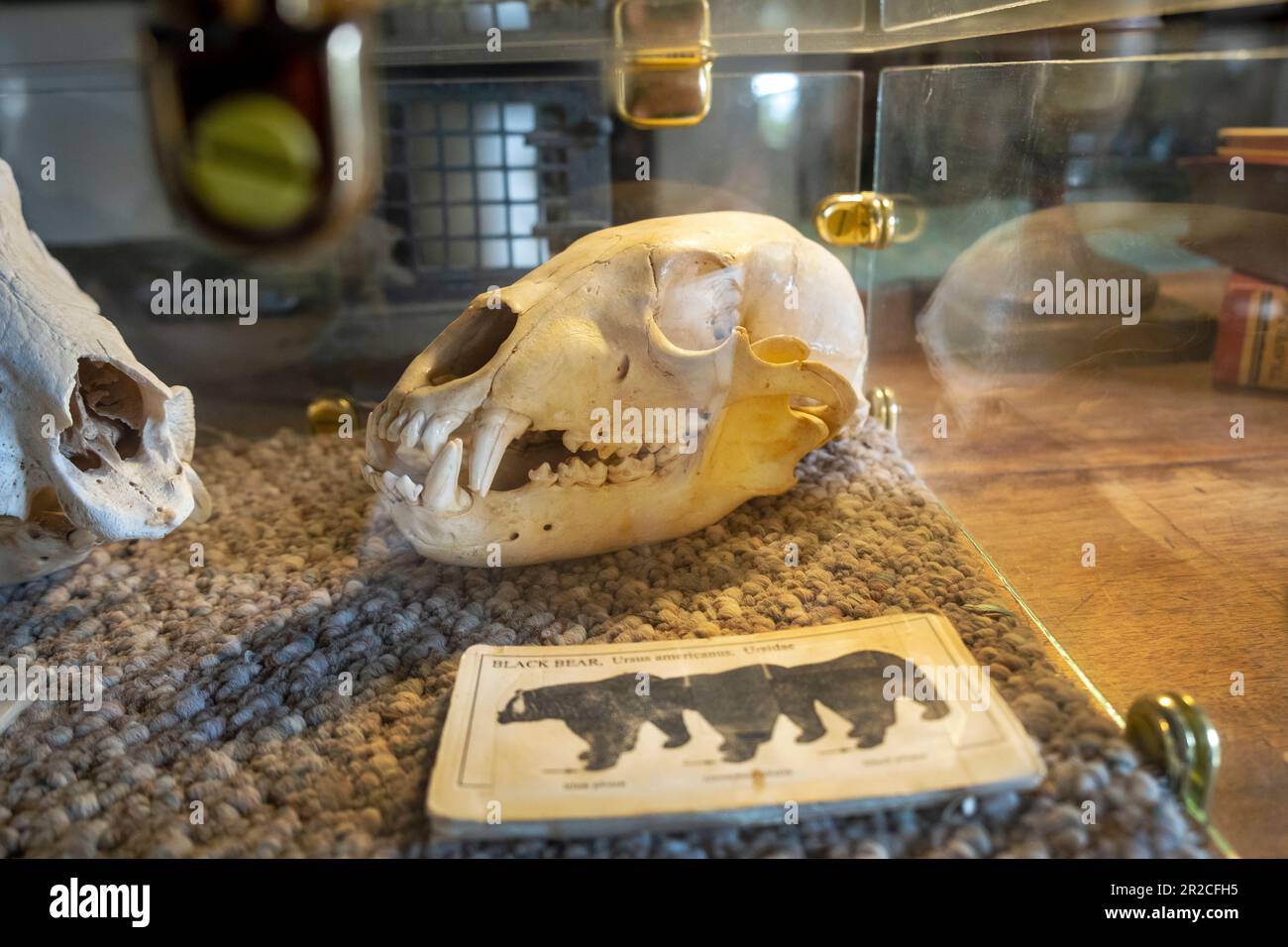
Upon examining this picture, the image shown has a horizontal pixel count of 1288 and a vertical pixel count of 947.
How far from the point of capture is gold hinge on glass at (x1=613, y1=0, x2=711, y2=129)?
1.79 metres

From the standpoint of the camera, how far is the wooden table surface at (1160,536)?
Answer: 3.47 feet

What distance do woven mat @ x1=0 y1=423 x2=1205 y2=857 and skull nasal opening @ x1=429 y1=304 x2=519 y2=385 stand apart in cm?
29

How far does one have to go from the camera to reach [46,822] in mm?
939

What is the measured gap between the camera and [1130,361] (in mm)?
1290

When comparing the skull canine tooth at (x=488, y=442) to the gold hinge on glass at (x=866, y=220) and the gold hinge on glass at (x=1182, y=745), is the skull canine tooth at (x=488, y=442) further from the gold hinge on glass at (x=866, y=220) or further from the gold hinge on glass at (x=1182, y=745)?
the gold hinge on glass at (x=866, y=220)

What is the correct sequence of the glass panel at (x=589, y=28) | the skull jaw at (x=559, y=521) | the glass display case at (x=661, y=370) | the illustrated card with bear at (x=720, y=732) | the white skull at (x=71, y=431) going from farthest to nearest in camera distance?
the glass panel at (x=589, y=28) < the skull jaw at (x=559, y=521) < the white skull at (x=71, y=431) < the glass display case at (x=661, y=370) < the illustrated card with bear at (x=720, y=732)

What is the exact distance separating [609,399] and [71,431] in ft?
2.09

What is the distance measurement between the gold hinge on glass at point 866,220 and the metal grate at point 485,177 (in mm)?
424

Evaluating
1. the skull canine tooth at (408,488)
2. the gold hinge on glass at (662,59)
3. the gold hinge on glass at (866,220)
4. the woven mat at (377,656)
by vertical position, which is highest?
the gold hinge on glass at (662,59)

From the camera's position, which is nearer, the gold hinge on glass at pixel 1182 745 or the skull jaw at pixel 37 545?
the gold hinge on glass at pixel 1182 745

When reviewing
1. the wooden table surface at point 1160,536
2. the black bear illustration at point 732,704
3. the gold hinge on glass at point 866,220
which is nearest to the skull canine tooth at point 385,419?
the black bear illustration at point 732,704

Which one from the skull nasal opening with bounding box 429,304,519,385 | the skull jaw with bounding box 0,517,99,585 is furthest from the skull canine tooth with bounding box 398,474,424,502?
the skull jaw with bounding box 0,517,99,585

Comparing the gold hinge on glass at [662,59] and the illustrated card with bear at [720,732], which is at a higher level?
the gold hinge on glass at [662,59]

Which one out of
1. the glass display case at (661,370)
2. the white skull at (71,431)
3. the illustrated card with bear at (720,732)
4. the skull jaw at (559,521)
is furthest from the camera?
the skull jaw at (559,521)
